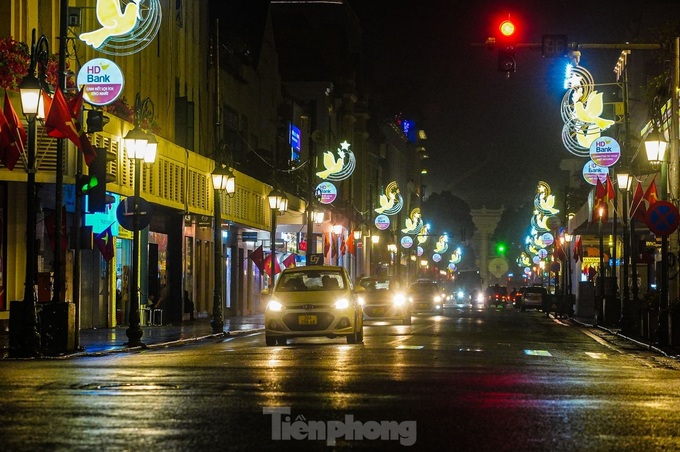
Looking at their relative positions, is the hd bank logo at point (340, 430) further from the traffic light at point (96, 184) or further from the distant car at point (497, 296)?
the distant car at point (497, 296)

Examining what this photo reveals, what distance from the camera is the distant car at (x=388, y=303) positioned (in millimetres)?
42812

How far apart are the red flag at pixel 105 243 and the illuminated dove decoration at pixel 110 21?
590 centimetres

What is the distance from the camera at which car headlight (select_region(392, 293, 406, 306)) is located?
4288 cm

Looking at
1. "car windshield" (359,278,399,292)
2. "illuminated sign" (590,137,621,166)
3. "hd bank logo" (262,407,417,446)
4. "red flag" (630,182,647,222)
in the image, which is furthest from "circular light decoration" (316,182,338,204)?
"hd bank logo" (262,407,417,446)

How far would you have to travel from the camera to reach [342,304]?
89.6 feet

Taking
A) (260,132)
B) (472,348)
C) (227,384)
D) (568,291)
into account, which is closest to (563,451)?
(227,384)

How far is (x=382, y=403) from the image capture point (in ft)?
43.0

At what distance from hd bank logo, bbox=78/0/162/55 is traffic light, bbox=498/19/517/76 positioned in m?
15.2

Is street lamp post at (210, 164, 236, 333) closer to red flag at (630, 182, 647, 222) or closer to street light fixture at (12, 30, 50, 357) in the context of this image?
red flag at (630, 182, 647, 222)

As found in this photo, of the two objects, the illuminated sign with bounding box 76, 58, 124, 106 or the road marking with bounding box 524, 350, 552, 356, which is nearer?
the road marking with bounding box 524, 350, 552, 356

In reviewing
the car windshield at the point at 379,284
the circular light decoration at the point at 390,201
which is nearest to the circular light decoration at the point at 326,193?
the car windshield at the point at 379,284

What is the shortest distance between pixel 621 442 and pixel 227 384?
6.33 metres

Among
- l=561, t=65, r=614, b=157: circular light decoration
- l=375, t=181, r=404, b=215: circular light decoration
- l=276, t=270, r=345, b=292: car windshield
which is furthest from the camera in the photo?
l=375, t=181, r=404, b=215: circular light decoration

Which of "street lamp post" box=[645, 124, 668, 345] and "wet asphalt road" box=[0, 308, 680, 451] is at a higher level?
"street lamp post" box=[645, 124, 668, 345]
